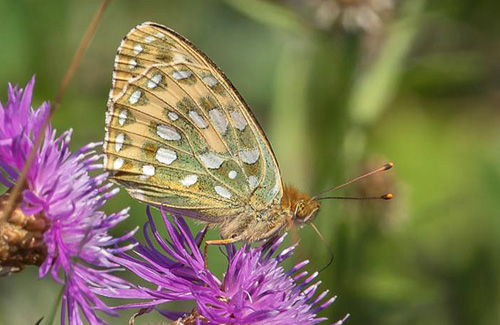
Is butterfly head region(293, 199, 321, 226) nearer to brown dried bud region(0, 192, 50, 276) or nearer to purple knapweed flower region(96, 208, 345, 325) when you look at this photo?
purple knapweed flower region(96, 208, 345, 325)

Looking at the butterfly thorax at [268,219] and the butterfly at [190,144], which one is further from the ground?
the butterfly at [190,144]

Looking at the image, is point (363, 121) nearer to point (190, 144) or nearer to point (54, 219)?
point (190, 144)

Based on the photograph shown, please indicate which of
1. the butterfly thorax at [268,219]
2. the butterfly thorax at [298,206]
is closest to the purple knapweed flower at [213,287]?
the butterfly thorax at [268,219]

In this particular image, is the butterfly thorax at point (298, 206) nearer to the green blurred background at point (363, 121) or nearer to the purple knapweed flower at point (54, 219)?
the purple knapweed flower at point (54, 219)

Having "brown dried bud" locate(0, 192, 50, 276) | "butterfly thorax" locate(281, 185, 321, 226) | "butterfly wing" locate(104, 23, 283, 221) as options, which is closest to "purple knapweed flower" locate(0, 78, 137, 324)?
"brown dried bud" locate(0, 192, 50, 276)

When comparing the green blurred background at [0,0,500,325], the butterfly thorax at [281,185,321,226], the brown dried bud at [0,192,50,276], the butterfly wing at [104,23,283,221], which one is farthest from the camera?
the green blurred background at [0,0,500,325]

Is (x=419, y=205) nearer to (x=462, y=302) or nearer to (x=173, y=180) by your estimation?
(x=462, y=302)
